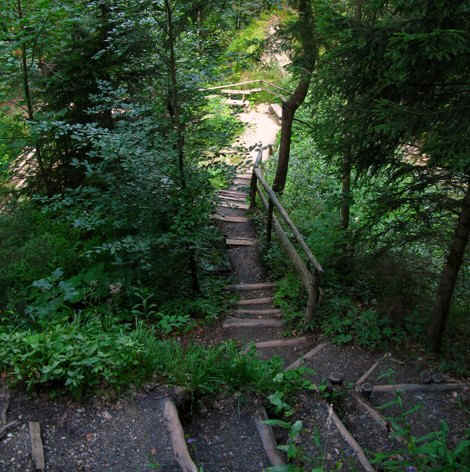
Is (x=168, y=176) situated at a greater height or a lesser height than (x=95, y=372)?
Answer: greater

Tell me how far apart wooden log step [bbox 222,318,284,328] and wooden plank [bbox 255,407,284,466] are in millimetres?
2721

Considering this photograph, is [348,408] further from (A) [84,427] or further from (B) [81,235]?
(B) [81,235]

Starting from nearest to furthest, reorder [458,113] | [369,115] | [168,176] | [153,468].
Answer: [153,468] → [458,113] → [369,115] → [168,176]

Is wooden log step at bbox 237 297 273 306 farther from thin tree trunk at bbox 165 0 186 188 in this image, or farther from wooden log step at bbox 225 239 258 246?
thin tree trunk at bbox 165 0 186 188

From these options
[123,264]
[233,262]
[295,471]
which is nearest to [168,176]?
[123,264]

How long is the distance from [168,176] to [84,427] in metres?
3.47

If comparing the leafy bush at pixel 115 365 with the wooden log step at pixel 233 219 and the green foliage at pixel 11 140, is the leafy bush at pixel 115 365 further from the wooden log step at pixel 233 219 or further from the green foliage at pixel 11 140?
the wooden log step at pixel 233 219

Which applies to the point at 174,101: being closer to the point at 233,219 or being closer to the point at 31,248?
the point at 31,248

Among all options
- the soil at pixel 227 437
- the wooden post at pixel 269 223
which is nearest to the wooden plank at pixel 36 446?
the soil at pixel 227 437

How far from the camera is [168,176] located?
18.8ft

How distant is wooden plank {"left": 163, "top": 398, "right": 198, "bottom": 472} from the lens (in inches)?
112

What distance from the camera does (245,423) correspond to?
343 cm

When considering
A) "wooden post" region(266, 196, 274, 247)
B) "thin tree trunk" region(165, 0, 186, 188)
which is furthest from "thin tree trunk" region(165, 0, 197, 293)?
A: "wooden post" region(266, 196, 274, 247)

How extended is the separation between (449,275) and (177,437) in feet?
11.1
